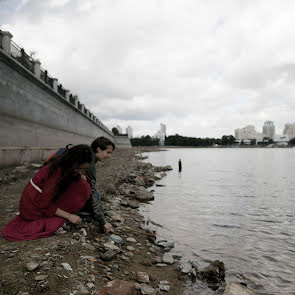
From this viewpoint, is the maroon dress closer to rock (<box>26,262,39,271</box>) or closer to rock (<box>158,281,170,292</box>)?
rock (<box>26,262,39,271</box>)

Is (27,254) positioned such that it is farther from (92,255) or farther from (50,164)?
(50,164)

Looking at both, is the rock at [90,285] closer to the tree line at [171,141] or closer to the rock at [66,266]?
the rock at [66,266]

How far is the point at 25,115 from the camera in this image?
16.5 metres

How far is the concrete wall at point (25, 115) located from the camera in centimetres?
1356

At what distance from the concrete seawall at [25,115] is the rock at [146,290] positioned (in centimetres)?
1118

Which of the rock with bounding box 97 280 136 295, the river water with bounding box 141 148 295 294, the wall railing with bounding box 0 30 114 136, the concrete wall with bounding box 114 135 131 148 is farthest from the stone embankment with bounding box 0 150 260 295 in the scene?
the concrete wall with bounding box 114 135 131 148

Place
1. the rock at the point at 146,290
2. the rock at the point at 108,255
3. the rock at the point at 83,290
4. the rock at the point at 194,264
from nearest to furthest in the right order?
the rock at the point at 83,290 → the rock at the point at 146,290 → the rock at the point at 108,255 → the rock at the point at 194,264

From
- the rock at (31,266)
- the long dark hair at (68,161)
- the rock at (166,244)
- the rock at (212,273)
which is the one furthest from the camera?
the rock at (166,244)

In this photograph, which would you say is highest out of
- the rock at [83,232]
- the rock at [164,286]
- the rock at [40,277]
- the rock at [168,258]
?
the rock at [83,232]

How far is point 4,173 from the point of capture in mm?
11812

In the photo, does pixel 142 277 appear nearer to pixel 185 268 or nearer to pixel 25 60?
pixel 185 268

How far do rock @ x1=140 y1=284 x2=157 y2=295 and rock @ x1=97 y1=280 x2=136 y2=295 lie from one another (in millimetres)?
312

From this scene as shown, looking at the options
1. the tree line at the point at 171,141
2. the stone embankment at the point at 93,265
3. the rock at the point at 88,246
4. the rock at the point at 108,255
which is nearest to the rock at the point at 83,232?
the stone embankment at the point at 93,265

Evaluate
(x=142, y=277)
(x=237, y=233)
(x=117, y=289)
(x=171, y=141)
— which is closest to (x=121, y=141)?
(x=171, y=141)
